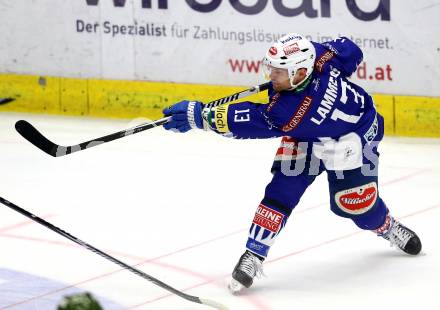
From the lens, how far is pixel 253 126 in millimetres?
4641

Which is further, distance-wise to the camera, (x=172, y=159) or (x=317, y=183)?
(x=172, y=159)

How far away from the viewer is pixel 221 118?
15.3ft

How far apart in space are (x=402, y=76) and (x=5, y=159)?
257cm

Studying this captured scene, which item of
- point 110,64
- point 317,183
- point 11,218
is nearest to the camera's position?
point 11,218

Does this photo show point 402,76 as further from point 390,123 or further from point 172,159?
point 172,159

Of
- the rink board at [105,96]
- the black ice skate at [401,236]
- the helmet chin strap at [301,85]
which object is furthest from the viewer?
the rink board at [105,96]

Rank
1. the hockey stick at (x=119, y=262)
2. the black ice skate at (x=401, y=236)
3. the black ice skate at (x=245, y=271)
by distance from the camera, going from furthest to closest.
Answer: the black ice skate at (x=401, y=236) < the black ice skate at (x=245, y=271) < the hockey stick at (x=119, y=262)

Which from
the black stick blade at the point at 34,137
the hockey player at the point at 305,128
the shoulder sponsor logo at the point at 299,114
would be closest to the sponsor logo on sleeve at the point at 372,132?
the hockey player at the point at 305,128

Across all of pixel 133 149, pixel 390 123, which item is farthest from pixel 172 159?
pixel 390 123

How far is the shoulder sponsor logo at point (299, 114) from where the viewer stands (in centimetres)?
459

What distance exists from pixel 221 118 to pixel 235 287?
0.72 m

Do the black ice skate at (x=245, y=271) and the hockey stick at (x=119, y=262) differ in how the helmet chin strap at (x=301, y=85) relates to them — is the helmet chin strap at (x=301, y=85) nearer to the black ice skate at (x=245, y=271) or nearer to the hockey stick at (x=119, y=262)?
the black ice skate at (x=245, y=271)

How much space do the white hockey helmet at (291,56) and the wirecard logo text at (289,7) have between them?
8.49ft

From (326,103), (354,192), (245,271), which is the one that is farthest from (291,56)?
(245,271)
